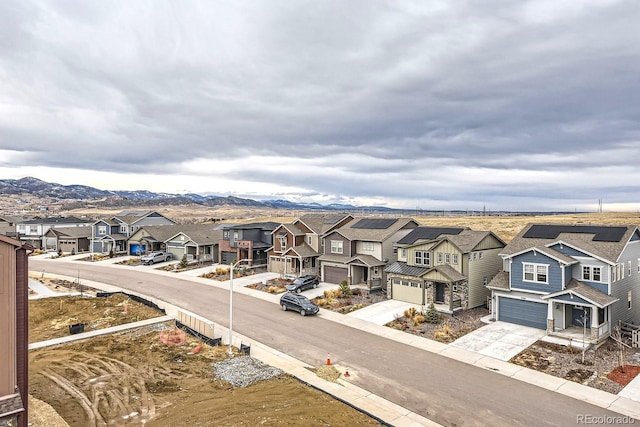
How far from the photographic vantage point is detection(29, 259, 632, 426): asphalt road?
57.4ft

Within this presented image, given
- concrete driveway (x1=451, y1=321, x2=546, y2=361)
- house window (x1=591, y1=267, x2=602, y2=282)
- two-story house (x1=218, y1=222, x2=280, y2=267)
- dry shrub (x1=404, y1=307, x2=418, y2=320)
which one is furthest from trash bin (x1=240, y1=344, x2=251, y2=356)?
two-story house (x1=218, y1=222, x2=280, y2=267)

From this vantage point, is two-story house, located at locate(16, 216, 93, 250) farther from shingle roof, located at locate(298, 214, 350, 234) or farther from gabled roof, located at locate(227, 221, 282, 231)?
shingle roof, located at locate(298, 214, 350, 234)

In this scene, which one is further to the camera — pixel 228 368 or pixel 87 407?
pixel 228 368

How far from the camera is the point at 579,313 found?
28.8 meters

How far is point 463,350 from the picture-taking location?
2520cm

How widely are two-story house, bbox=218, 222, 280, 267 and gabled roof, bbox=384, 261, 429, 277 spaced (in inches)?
925

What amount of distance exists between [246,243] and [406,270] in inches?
1040

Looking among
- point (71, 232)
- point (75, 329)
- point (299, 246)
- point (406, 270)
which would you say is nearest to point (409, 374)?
point (406, 270)

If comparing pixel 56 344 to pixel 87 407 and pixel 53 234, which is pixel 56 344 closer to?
pixel 87 407

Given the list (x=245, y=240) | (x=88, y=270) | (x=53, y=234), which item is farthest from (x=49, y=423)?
(x=53, y=234)

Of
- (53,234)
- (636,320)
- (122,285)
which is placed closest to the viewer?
(636,320)

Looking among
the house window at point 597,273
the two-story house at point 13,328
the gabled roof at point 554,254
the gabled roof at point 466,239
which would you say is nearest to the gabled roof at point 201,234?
the gabled roof at point 466,239

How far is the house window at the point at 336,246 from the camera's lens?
46.8 m

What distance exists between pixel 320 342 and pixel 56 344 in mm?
Result: 17415
